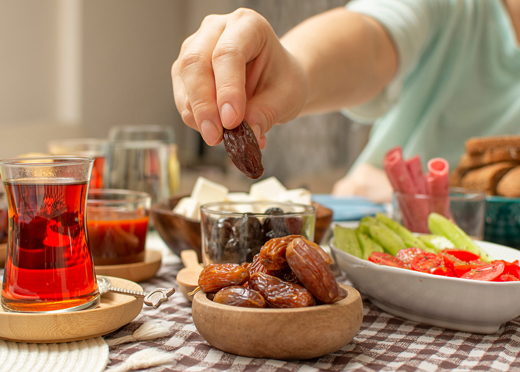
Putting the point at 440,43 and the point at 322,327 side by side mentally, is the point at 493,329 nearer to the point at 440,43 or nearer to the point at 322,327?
the point at 322,327

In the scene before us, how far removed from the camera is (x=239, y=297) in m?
0.54

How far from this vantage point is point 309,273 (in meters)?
0.54

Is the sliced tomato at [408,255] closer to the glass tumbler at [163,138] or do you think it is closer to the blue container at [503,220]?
the blue container at [503,220]

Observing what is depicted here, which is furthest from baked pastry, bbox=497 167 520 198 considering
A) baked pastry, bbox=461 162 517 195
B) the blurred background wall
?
the blurred background wall

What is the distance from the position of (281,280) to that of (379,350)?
0.54 feet

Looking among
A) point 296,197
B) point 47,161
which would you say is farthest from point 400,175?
point 47,161

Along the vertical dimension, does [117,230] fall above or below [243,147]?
below

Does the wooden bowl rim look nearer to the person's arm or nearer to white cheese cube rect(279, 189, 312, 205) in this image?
the person's arm

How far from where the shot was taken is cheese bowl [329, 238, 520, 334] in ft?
1.98

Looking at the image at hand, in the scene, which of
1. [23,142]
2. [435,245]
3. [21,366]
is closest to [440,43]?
[435,245]

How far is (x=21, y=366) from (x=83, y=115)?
15.4ft

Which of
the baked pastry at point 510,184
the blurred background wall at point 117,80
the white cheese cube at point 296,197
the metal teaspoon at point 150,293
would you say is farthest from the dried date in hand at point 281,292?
the blurred background wall at point 117,80

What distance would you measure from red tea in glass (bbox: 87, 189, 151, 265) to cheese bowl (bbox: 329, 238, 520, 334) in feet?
1.49

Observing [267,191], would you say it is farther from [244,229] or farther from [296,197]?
[244,229]
